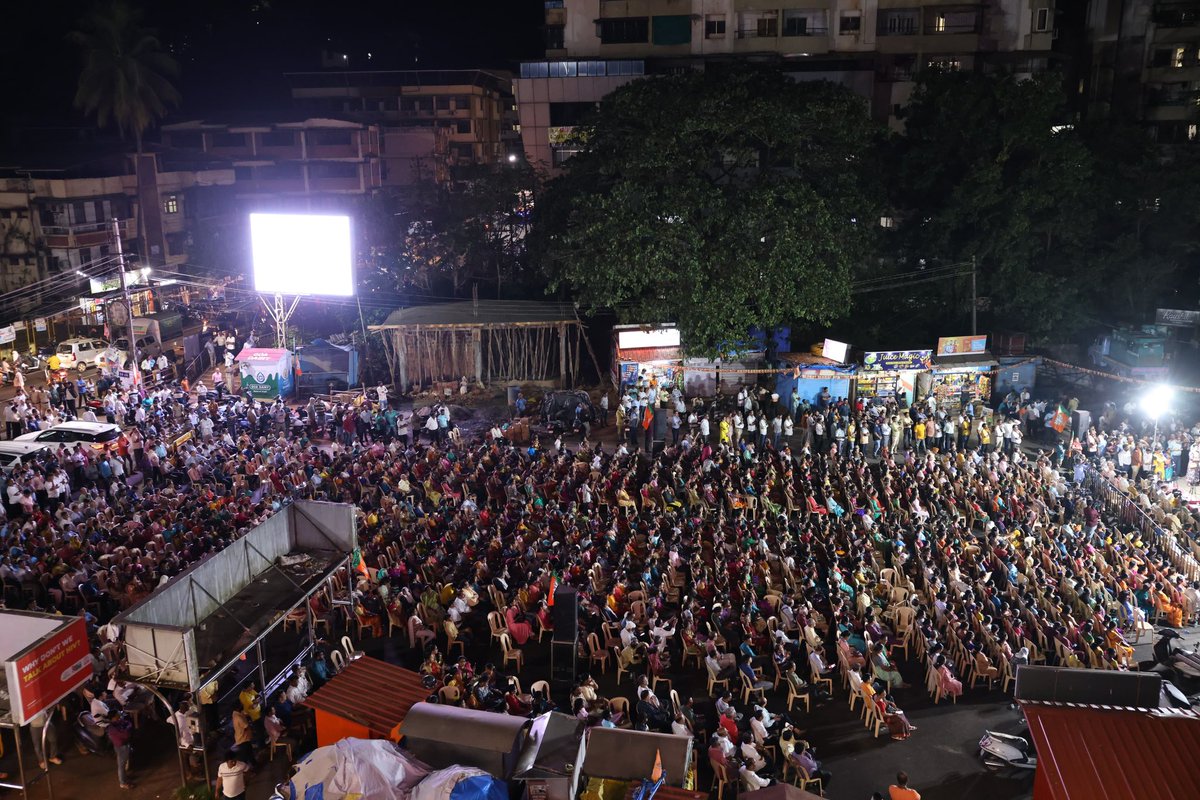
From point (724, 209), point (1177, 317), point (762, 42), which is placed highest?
point (762, 42)

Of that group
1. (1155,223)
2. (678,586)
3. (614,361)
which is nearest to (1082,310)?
(1155,223)

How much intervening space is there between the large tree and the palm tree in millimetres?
28720

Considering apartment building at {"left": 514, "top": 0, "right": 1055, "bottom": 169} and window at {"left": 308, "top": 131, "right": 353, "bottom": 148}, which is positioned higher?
apartment building at {"left": 514, "top": 0, "right": 1055, "bottom": 169}

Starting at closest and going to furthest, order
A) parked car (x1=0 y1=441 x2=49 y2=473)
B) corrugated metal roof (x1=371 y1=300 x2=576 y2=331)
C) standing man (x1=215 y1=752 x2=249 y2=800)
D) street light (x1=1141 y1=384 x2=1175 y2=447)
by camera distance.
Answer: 1. standing man (x1=215 y1=752 x2=249 y2=800)
2. parked car (x1=0 y1=441 x2=49 y2=473)
3. street light (x1=1141 y1=384 x2=1175 y2=447)
4. corrugated metal roof (x1=371 y1=300 x2=576 y2=331)

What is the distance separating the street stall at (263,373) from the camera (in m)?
27.9

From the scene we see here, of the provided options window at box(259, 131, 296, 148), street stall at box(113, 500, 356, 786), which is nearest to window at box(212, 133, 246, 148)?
window at box(259, 131, 296, 148)

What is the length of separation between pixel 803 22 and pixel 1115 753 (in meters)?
38.7

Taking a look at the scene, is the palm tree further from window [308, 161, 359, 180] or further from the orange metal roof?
the orange metal roof

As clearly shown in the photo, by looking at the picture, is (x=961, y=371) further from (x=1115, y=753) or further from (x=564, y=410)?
(x=1115, y=753)

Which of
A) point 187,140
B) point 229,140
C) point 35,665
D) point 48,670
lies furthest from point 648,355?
point 187,140

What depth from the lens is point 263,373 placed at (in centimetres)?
2795

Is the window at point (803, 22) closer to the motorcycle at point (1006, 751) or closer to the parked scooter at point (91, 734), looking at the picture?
the motorcycle at point (1006, 751)

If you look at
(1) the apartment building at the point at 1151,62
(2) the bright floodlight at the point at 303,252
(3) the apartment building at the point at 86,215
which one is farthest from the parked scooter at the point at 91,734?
(1) the apartment building at the point at 1151,62

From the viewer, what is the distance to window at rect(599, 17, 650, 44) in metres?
41.3
